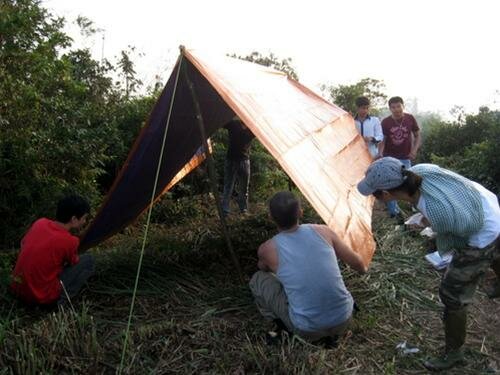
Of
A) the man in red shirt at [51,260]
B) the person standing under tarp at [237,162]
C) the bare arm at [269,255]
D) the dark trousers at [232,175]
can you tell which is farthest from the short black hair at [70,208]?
the dark trousers at [232,175]

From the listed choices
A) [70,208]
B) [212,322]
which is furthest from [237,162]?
[212,322]

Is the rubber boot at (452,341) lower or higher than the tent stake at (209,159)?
lower

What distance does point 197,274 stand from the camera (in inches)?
160

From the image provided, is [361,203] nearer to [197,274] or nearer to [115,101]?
[197,274]

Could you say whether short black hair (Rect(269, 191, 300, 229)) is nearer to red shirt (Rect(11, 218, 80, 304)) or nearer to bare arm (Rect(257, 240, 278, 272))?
bare arm (Rect(257, 240, 278, 272))

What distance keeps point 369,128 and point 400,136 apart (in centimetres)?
55

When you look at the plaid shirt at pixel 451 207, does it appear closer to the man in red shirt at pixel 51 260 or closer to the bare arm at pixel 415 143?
the man in red shirt at pixel 51 260

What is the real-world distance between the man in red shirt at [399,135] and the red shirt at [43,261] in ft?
13.0

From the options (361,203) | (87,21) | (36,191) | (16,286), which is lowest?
(361,203)

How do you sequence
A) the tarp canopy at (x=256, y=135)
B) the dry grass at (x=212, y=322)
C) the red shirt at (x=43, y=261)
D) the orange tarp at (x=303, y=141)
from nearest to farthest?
the dry grass at (x=212, y=322), the orange tarp at (x=303, y=141), the tarp canopy at (x=256, y=135), the red shirt at (x=43, y=261)

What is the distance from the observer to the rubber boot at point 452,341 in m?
2.71

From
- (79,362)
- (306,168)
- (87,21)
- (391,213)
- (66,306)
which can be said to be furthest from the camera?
(87,21)

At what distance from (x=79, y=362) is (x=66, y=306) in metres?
1.07

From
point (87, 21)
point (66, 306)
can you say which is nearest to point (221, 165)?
point (66, 306)
